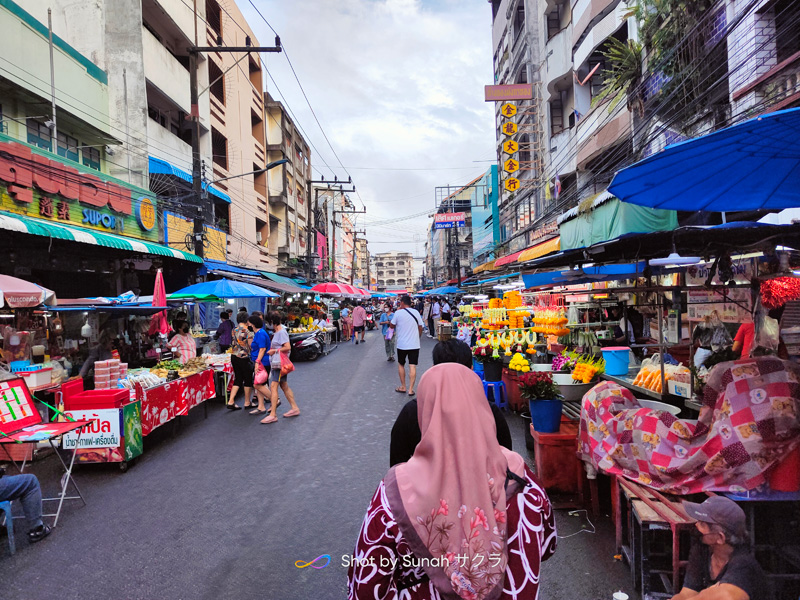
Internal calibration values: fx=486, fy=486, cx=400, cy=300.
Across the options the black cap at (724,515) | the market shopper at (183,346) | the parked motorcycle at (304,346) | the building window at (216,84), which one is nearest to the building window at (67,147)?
the market shopper at (183,346)

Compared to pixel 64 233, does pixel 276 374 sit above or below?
below

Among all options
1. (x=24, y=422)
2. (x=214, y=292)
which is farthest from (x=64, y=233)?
(x=24, y=422)

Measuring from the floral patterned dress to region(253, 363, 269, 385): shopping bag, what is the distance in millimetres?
7080

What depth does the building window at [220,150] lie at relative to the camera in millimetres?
23244

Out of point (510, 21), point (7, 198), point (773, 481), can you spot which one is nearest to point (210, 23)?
point (7, 198)

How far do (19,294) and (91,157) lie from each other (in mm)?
9065

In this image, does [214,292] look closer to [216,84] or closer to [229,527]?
[229,527]

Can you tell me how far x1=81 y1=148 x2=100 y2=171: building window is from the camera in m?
13.6

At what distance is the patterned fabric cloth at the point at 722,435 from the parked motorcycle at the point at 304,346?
1399cm

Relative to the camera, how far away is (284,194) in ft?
109

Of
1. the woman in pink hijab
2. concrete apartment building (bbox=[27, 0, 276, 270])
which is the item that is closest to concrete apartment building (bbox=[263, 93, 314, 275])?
concrete apartment building (bbox=[27, 0, 276, 270])

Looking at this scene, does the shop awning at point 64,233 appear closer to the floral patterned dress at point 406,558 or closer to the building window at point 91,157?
the building window at point 91,157

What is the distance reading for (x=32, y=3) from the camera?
39.3 ft

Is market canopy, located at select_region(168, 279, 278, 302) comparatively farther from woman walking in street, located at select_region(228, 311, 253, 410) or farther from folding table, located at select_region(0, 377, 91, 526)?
folding table, located at select_region(0, 377, 91, 526)
